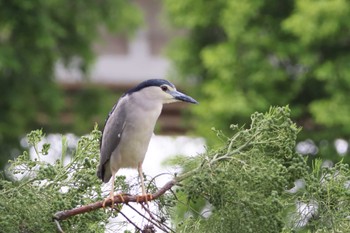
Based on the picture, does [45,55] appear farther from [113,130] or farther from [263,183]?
[263,183]

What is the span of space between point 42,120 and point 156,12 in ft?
15.5

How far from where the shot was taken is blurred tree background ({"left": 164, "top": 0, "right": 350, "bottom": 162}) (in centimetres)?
1170

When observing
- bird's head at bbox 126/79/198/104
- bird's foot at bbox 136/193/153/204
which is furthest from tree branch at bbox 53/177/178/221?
bird's head at bbox 126/79/198/104

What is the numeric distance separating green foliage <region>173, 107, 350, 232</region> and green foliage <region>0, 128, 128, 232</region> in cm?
40

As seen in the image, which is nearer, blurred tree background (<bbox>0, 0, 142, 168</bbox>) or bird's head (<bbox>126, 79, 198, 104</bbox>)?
bird's head (<bbox>126, 79, 198, 104</bbox>)

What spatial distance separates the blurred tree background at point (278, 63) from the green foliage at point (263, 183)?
7261 millimetres

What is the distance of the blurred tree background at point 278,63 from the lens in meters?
11.7

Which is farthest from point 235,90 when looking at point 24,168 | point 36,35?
point 24,168

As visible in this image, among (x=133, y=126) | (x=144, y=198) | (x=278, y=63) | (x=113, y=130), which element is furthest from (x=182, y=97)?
(x=278, y=63)

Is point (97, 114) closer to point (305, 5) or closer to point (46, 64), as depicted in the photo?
point (46, 64)

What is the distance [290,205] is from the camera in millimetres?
4293

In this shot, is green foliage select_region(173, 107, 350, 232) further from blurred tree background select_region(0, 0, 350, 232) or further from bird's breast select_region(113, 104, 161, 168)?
blurred tree background select_region(0, 0, 350, 232)

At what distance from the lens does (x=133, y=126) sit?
5.18m

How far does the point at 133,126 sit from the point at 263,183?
3.71ft
